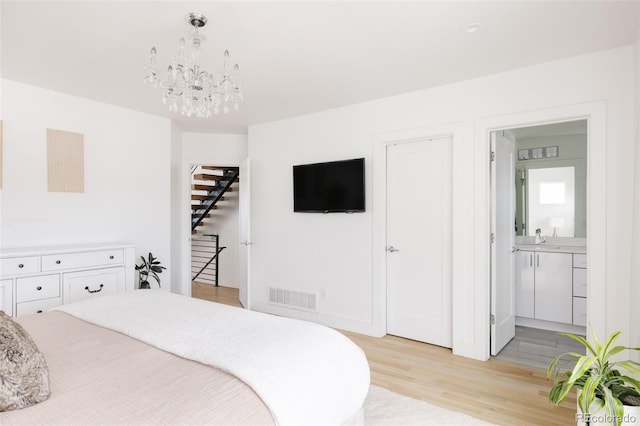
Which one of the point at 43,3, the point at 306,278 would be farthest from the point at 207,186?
the point at 43,3

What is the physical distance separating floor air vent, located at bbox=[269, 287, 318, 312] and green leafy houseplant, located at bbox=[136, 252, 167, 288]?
4.58ft

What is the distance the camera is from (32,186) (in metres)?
3.36

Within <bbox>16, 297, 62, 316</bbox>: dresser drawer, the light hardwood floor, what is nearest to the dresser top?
<bbox>16, 297, 62, 316</bbox>: dresser drawer

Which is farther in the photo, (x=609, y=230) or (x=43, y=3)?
(x=609, y=230)

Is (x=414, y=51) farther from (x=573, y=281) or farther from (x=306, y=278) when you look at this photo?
(x=573, y=281)

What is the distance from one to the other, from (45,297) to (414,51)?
3.62m

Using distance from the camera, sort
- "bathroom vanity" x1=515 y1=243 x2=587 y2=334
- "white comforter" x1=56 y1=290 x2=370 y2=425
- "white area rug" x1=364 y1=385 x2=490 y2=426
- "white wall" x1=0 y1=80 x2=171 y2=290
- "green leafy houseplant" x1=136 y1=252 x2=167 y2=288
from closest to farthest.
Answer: "white comforter" x1=56 y1=290 x2=370 y2=425 → "white area rug" x1=364 y1=385 x2=490 y2=426 → "white wall" x1=0 y1=80 x2=171 y2=290 → "bathroom vanity" x1=515 y1=243 x2=587 y2=334 → "green leafy houseplant" x1=136 y1=252 x2=167 y2=288

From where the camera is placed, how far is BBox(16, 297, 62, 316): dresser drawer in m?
2.87

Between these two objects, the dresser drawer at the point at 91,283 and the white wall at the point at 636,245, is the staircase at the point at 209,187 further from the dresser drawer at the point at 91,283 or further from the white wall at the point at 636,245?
the white wall at the point at 636,245

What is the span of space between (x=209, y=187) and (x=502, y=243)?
5081mm

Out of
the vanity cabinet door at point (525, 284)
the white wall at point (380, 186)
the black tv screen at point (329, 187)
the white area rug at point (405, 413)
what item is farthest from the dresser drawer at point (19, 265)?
the vanity cabinet door at point (525, 284)

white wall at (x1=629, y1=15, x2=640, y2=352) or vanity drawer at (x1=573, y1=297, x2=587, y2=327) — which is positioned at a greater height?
white wall at (x1=629, y1=15, x2=640, y2=352)

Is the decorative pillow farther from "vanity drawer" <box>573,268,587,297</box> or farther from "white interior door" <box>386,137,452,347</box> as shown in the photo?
"vanity drawer" <box>573,268,587,297</box>
